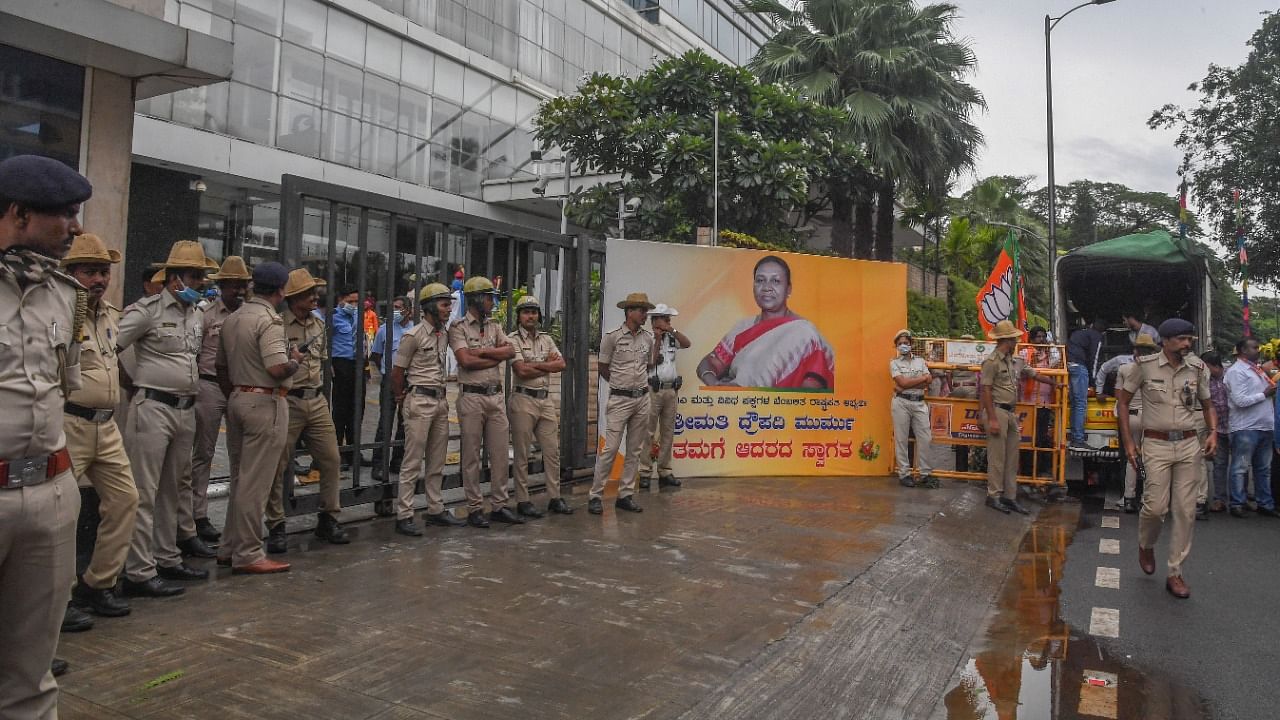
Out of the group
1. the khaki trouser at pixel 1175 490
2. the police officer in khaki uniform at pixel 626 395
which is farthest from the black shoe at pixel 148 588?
the khaki trouser at pixel 1175 490

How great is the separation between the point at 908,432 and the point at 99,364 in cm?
804

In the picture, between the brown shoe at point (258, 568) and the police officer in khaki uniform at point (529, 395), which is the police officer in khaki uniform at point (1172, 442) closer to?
the police officer in khaki uniform at point (529, 395)

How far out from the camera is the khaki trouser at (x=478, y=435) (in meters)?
6.94

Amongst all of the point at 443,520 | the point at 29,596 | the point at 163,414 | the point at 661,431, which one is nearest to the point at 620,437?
the point at 661,431

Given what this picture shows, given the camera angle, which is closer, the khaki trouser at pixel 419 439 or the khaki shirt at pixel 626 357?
the khaki trouser at pixel 419 439

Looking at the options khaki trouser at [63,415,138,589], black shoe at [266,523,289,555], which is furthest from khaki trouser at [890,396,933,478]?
khaki trouser at [63,415,138,589]

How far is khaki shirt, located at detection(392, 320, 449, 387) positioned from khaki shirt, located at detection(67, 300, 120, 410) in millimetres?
2268

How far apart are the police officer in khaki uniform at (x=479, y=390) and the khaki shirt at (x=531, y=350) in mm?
173

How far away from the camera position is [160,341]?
5.00 m

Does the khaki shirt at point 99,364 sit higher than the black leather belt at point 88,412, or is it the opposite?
the khaki shirt at point 99,364

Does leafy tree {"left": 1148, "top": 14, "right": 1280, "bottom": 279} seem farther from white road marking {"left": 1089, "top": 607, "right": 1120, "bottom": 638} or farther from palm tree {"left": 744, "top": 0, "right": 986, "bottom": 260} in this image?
white road marking {"left": 1089, "top": 607, "right": 1120, "bottom": 638}

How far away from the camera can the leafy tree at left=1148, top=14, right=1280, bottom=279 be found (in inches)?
1021

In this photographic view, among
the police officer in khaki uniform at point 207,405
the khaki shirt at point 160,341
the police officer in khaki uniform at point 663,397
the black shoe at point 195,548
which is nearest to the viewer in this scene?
the khaki shirt at point 160,341

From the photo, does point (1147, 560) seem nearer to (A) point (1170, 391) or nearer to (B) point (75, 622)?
(A) point (1170, 391)
